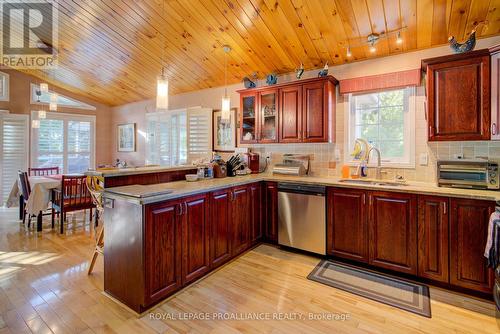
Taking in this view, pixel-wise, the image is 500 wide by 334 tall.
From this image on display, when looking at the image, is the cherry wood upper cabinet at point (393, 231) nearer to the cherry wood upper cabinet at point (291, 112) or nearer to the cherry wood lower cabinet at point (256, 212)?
the cherry wood upper cabinet at point (291, 112)

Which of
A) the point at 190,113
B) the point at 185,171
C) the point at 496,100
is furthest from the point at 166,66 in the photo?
the point at 496,100

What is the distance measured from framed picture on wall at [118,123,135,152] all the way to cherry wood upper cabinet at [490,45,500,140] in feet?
21.3

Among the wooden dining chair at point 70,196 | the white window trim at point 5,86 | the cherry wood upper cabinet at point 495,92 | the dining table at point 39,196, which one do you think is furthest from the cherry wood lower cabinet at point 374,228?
the white window trim at point 5,86

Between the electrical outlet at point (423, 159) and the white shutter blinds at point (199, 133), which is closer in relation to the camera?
the electrical outlet at point (423, 159)

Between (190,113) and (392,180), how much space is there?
3.53 metres

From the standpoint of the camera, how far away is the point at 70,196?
159 inches

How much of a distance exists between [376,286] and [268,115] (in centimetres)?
252

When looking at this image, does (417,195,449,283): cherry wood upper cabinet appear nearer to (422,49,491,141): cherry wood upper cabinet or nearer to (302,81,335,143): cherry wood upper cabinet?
(422,49,491,141): cherry wood upper cabinet

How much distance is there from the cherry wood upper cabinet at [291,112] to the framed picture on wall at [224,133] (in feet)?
1.51

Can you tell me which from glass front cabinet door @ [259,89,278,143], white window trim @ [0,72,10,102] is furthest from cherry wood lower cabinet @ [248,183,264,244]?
white window trim @ [0,72,10,102]

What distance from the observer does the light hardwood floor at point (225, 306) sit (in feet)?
6.20

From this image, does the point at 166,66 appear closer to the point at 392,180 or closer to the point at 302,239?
the point at 302,239

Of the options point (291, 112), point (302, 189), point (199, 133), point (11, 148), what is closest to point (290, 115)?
point (291, 112)

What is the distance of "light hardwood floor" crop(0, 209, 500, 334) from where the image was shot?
1890 millimetres
